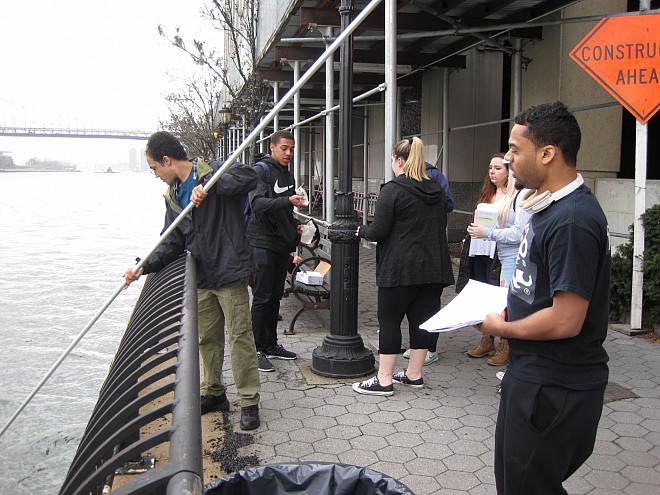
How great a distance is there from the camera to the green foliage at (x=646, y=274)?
19.3 ft

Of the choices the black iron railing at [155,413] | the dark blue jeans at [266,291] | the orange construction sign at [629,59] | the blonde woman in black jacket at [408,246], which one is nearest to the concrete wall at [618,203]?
the orange construction sign at [629,59]

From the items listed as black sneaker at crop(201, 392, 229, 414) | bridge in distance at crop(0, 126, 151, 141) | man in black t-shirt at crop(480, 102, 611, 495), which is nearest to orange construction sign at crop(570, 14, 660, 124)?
man in black t-shirt at crop(480, 102, 611, 495)

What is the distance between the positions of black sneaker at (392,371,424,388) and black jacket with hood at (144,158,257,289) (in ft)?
5.27

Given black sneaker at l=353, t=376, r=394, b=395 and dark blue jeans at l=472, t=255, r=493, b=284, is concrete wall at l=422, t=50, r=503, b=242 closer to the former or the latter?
dark blue jeans at l=472, t=255, r=493, b=284

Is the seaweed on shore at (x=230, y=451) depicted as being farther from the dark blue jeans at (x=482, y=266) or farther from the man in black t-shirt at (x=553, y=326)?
the dark blue jeans at (x=482, y=266)

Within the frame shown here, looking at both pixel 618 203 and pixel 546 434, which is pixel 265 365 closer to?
pixel 546 434

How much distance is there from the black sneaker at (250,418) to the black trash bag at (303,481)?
165 centimetres

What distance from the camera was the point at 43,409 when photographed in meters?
5.41

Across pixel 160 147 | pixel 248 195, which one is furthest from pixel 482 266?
pixel 160 147

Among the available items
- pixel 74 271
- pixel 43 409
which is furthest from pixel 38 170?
pixel 43 409

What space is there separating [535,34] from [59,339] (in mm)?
7365

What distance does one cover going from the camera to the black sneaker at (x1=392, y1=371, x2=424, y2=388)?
4.89 m

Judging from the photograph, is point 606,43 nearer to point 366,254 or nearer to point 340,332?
point 340,332

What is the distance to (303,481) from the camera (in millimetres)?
2539
